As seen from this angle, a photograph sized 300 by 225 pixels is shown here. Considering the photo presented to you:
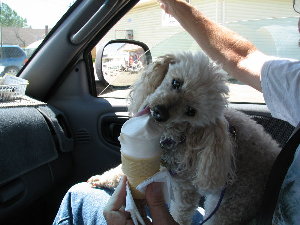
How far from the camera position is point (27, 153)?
7.98 ft

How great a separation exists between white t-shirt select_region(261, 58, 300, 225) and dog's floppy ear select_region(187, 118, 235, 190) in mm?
281

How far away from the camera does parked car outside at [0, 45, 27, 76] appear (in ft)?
9.46

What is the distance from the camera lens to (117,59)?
3121 millimetres

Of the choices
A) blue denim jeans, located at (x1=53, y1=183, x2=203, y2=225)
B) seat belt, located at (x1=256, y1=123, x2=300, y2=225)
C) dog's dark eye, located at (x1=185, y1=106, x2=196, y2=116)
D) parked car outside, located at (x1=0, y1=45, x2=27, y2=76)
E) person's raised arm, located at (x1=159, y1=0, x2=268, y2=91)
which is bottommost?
blue denim jeans, located at (x1=53, y1=183, x2=203, y2=225)

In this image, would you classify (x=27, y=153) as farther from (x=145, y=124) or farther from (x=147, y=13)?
(x=147, y=13)

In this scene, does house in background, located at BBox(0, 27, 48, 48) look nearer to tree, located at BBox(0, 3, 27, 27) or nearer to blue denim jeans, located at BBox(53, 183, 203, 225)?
tree, located at BBox(0, 3, 27, 27)

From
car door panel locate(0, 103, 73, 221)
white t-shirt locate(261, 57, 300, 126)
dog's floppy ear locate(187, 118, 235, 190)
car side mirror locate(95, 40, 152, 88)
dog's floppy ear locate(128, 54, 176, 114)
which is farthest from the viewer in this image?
car side mirror locate(95, 40, 152, 88)

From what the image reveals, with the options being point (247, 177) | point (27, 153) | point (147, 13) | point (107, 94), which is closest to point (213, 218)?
point (247, 177)

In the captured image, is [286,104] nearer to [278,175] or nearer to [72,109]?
[278,175]

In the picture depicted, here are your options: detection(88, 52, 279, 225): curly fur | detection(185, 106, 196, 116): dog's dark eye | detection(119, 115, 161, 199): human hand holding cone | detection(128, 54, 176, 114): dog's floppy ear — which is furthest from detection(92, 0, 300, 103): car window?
detection(119, 115, 161, 199): human hand holding cone

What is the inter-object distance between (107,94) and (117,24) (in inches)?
27.5

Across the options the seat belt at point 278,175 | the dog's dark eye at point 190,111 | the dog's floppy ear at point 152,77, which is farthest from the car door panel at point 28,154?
the seat belt at point 278,175

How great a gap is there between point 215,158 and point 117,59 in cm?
169

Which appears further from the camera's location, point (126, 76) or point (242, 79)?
point (126, 76)
